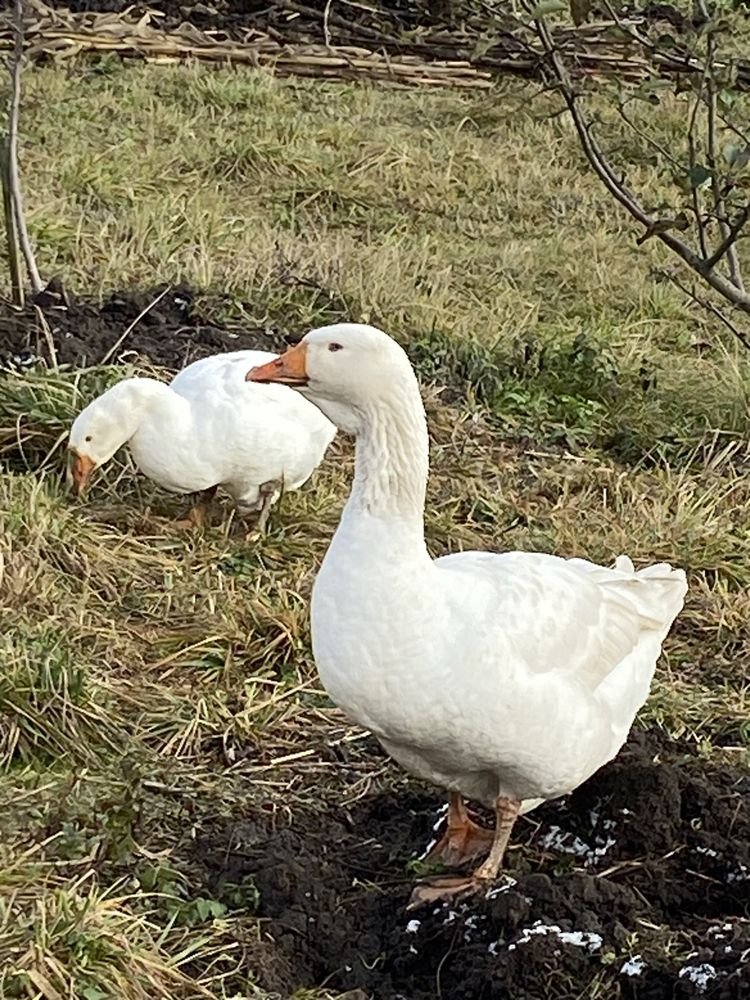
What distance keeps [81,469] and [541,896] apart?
2.82 m

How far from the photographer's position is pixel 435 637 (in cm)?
345

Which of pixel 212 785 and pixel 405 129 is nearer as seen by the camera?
pixel 212 785

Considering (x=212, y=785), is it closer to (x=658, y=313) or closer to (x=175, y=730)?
(x=175, y=730)

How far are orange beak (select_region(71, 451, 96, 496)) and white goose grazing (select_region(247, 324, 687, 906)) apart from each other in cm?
223

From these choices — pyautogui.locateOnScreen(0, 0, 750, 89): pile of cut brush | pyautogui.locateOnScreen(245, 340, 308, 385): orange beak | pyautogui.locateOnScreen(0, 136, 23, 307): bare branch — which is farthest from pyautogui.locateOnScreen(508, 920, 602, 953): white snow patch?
pyautogui.locateOnScreen(0, 0, 750, 89): pile of cut brush

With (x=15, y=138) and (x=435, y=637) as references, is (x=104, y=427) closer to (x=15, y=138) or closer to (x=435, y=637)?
(x=15, y=138)

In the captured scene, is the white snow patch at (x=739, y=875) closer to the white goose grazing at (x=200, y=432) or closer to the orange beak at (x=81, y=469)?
the white goose grazing at (x=200, y=432)

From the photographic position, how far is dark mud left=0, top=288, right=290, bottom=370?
22.5ft

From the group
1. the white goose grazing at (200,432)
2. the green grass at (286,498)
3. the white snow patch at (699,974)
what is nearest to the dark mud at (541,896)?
the white snow patch at (699,974)

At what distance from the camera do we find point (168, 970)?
3.46m

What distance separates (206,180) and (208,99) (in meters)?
1.50

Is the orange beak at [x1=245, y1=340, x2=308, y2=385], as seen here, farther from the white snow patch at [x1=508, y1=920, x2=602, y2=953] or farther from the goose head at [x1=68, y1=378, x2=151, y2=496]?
the goose head at [x1=68, y1=378, x2=151, y2=496]

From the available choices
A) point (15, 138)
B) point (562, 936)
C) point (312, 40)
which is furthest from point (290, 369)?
point (312, 40)

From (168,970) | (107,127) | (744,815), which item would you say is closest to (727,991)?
(744,815)
